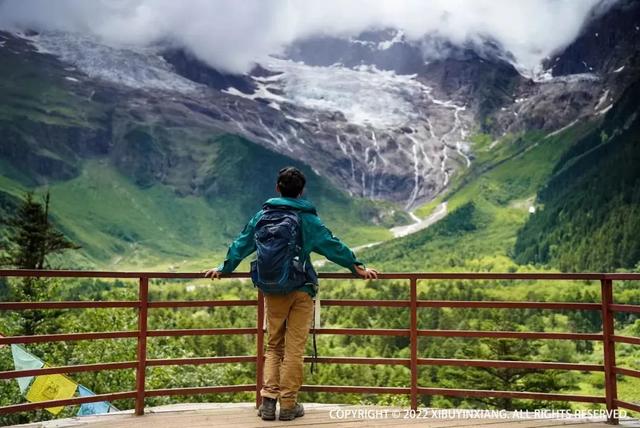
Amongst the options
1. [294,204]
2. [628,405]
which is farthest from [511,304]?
[294,204]

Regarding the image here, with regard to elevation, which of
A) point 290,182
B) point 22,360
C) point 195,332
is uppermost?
point 290,182

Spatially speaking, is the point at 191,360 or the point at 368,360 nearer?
the point at 191,360

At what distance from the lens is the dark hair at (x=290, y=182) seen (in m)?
5.89

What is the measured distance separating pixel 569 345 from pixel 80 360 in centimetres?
6080

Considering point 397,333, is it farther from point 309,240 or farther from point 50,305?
point 50,305

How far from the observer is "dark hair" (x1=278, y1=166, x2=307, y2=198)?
19.3ft

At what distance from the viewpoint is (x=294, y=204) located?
228 inches

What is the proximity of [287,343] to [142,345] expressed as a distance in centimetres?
153

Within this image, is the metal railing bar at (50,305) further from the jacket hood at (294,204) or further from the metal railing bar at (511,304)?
the metal railing bar at (511,304)

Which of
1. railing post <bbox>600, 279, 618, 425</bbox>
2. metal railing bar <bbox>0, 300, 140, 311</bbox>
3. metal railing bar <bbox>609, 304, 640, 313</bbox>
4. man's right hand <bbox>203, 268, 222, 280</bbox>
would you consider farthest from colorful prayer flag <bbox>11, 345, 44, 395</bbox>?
metal railing bar <bbox>609, 304, 640, 313</bbox>

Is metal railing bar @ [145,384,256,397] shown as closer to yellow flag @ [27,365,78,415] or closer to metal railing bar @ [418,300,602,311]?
metal railing bar @ [418,300,602,311]

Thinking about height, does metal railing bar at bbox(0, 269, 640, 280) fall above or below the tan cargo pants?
above

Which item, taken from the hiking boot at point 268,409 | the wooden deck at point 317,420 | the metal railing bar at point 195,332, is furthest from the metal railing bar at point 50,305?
the hiking boot at point 268,409

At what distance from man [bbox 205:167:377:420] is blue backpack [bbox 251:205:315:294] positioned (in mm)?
42
